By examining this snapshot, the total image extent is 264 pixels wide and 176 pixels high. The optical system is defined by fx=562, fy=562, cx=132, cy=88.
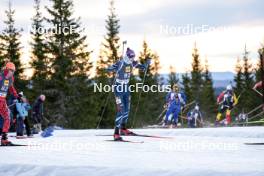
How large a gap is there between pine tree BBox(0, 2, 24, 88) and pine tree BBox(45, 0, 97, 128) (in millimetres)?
2827

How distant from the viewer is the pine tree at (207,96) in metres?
80.6

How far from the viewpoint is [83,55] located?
171ft

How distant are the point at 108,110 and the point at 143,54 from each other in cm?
1385

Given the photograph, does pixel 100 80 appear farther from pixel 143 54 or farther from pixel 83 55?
pixel 143 54

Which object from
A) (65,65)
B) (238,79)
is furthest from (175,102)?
(238,79)

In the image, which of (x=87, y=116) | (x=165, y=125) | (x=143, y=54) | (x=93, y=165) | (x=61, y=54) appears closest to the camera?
(x=93, y=165)

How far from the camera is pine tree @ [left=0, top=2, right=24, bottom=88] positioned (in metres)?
50.6

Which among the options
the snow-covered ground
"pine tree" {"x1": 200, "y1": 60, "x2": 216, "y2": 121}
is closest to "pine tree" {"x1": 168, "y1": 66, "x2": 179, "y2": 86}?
"pine tree" {"x1": 200, "y1": 60, "x2": 216, "y2": 121}

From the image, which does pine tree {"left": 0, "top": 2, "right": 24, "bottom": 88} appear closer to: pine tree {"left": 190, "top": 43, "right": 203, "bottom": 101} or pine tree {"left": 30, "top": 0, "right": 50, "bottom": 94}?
pine tree {"left": 30, "top": 0, "right": 50, "bottom": 94}

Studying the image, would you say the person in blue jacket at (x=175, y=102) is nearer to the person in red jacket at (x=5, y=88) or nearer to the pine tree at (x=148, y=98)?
the person in red jacket at (x=5, y=88)

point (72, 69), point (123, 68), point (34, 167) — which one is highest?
point (72, 69)

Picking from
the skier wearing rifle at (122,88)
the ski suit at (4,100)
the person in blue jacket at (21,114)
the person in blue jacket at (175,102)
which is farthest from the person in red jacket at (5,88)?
the person in blue jacket at (175,102)

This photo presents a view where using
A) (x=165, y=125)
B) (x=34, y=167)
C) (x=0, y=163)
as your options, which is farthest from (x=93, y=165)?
(x=165, y=125)

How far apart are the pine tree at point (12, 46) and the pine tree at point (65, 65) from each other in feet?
9.27
